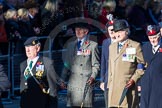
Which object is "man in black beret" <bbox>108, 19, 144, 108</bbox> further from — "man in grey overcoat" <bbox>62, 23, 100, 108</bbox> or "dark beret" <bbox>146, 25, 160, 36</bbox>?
"man in grey overcoat" <bbox>62, 23, 100, 108</bbox>

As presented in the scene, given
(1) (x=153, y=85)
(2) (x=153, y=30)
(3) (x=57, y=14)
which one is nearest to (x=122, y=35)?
(2) (x=153, y=30)

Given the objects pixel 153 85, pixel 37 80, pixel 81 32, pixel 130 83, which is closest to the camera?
pixel 153 85

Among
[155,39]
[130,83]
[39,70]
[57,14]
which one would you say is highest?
[57,14]

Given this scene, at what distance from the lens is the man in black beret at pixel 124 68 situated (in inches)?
341

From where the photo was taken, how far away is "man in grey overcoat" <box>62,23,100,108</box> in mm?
9500

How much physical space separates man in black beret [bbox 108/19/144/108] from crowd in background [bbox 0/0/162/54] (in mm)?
3377

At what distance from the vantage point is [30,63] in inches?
362

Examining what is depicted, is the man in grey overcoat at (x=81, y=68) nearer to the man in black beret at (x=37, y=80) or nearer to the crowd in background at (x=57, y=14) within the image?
the man in black beret at (x=37, y=80)

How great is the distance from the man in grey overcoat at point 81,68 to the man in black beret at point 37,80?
0.45 m

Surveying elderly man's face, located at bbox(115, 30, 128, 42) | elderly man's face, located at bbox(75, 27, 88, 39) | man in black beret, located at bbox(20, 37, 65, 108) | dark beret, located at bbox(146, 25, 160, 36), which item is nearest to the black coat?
elderly man's face, located at bbox(115, 30, 128, 42)

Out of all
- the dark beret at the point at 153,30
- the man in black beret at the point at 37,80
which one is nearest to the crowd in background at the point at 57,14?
the man in black beret at the point at 37,80

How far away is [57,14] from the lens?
13531 mm

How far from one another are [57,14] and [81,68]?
13.7 ft

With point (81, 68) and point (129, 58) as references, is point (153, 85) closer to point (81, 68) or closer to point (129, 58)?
point (129, 58)
